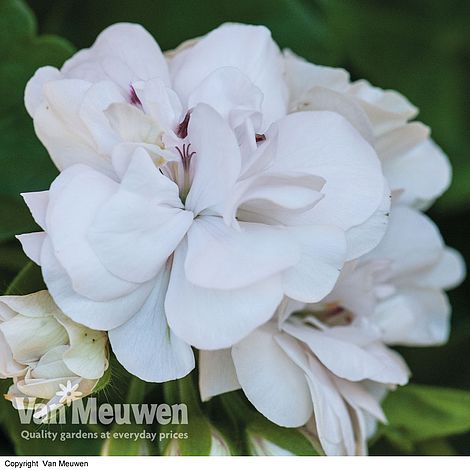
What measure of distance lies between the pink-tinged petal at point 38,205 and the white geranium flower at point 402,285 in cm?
13

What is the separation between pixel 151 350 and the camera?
0.29 m

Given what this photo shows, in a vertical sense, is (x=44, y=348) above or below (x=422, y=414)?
above

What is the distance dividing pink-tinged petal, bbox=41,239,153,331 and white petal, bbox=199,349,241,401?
46 millimetres

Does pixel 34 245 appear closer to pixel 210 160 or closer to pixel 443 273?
pixel 210 160

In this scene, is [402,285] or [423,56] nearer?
[402,285]

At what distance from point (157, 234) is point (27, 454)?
0.14 m

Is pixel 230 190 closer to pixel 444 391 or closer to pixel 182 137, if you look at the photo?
pixel 182 137

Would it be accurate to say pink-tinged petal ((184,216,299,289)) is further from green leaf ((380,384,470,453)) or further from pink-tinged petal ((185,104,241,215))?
Answer: green leaf ((380,384,470,453))

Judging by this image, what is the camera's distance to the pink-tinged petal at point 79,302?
0.28 metres

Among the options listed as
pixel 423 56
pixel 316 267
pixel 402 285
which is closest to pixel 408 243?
pixel 402 285

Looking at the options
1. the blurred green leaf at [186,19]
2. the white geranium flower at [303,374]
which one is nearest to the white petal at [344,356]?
the white geranium flower at [303,374]

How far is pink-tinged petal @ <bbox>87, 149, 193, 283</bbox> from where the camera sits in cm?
27

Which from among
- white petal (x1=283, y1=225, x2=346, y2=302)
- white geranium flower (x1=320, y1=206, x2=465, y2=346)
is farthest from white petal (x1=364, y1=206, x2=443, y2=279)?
white petal (x1=283, y1=225, x2=346, y2=302)

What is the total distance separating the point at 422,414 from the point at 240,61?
0.76 feet
